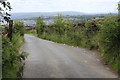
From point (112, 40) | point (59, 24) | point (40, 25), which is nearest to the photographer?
point (112, 40)

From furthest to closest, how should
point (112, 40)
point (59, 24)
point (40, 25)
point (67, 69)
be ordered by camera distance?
point (40, 25)
point (59, 24)
point (112, 40)
point (67, 69)

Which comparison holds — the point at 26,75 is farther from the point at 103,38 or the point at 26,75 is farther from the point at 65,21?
the point at 65,21

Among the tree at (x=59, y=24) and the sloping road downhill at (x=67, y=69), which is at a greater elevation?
the tree at (x=59, y=24)

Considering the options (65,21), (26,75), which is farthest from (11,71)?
(65,21)

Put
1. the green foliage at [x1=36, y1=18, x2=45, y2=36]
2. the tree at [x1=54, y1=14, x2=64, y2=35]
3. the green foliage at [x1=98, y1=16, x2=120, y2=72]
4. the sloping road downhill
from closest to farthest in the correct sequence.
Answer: the sloping road downhill
the green foliage at [x1=98, y1=16, x2=120, y2=72]
the tree at [x1=54, y1=14, x2=64, y2=35]
the green foliage at [x1=36, y1=18, x2=45, y2=36]

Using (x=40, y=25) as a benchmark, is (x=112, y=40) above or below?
above

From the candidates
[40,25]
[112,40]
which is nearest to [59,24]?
[40,25]

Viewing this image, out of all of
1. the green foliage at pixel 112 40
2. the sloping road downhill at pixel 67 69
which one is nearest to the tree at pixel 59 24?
the sloping road downhill at pixel 67 69

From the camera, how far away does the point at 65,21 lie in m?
34.9

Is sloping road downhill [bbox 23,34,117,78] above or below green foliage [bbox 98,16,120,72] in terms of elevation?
below

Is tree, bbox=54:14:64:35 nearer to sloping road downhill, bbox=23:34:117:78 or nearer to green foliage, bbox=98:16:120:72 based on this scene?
sloping road downhill, bbox=23:34:117:78

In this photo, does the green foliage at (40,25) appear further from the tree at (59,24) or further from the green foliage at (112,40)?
the green foliage at (112,40)

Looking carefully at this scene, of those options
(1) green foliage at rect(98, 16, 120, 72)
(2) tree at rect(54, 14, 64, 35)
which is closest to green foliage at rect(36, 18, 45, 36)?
(2) tree at rect(54, 14, 64, 35)

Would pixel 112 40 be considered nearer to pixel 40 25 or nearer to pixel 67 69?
pixel 67 69
